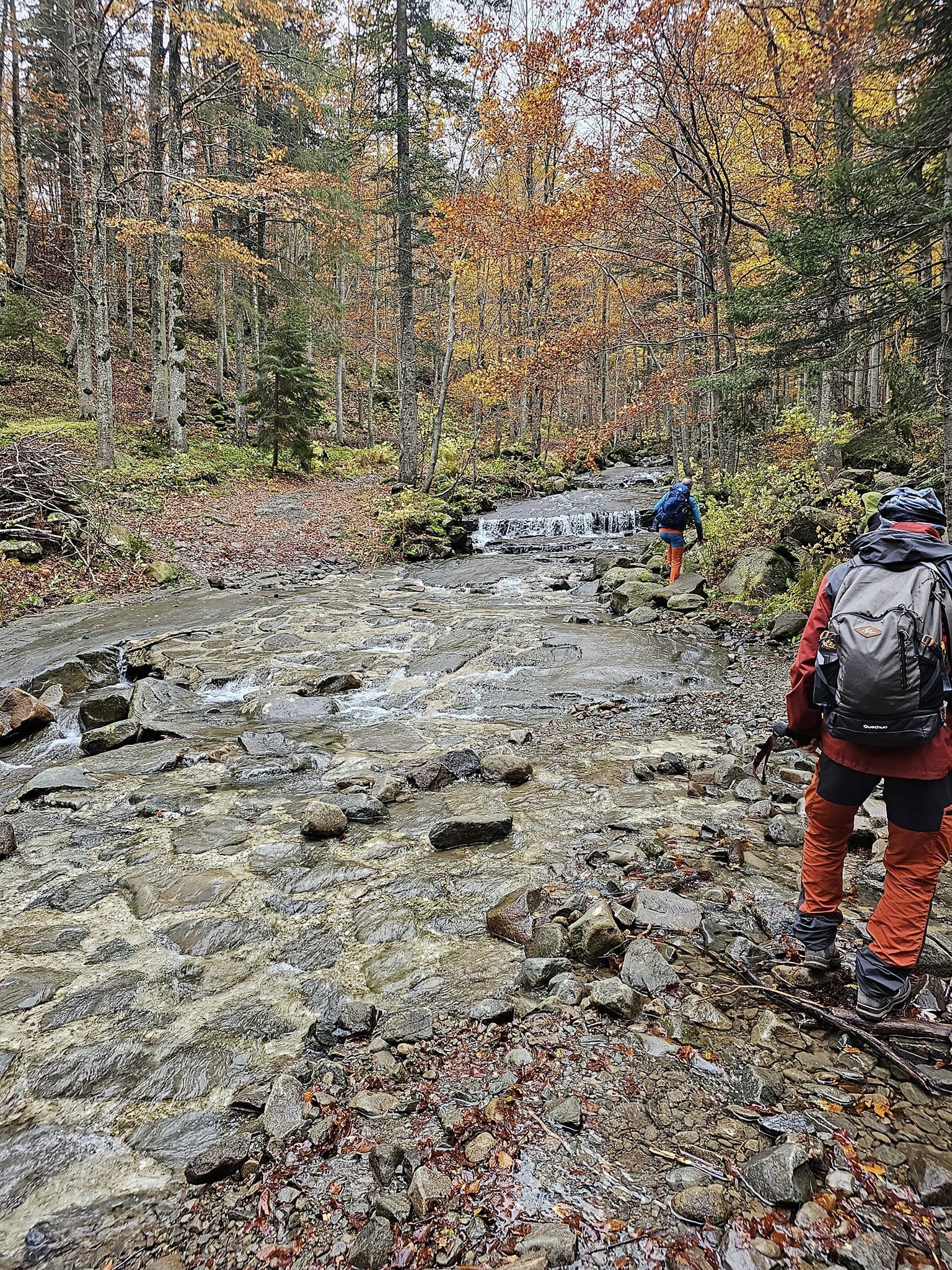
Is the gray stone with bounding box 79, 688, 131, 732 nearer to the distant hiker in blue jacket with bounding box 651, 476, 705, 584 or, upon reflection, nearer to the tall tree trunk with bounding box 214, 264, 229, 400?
the distant hiker in blue jacket with bounding box 651, 476, 705, 584

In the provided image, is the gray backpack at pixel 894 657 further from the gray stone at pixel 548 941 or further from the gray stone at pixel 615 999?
the gray stone at pixel 548 941

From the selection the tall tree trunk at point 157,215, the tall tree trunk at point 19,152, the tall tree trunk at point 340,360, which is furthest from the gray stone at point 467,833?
the tall tree trunk at point 19,152

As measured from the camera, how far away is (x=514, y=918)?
3.78 metres

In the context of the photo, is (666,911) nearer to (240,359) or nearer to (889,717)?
(889,717)

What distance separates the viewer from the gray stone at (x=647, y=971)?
3092 millimetres

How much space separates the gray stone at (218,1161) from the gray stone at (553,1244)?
1.12m

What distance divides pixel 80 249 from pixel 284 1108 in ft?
83.1

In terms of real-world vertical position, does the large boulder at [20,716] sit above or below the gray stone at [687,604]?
below

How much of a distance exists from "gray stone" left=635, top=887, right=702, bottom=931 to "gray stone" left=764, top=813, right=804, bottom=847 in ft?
3.75

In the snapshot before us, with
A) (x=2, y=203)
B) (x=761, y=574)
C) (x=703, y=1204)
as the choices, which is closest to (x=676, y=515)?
(x=761, y=574)

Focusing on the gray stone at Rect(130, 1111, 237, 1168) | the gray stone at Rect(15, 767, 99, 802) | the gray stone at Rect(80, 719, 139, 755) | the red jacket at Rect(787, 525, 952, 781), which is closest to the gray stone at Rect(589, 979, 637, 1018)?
the red jacket at Rect(787, 525, 952, 781)

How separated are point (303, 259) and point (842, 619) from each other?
27.7m

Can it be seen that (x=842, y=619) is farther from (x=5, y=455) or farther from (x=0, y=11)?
(x=0, y=11)

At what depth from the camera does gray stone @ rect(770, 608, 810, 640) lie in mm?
9641
